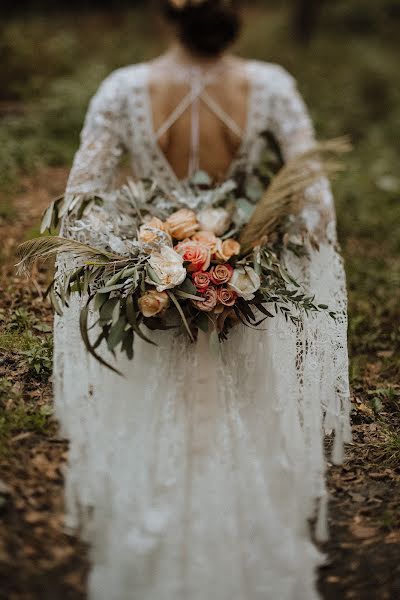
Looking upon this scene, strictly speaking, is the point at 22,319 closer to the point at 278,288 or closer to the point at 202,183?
the point at 202,183

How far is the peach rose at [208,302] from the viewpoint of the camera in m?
2.22

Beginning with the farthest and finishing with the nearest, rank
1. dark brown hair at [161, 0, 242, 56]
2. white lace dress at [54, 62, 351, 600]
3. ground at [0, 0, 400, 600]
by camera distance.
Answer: dark brown hair at [161, 0, 242, 56]
ground at [0, 0, 400, 600]
white lace dress at [54, 62, 351, 600]

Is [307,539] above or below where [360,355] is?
below

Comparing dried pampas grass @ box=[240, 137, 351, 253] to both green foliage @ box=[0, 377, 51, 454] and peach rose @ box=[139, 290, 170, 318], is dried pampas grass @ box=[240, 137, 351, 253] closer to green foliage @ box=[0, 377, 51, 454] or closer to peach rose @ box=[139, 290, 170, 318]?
peach rose @ box=[139, 290, 170, 318]

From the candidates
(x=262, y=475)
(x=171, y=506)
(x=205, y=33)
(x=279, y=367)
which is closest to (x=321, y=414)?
(x=279, y=367)

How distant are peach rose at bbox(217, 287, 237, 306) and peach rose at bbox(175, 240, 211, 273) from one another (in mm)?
101

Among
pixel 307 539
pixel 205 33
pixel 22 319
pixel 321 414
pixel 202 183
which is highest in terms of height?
pixel 205 33

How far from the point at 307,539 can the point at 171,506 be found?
45 cm

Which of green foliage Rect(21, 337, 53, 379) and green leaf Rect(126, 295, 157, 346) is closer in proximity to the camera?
green leaf Rect(126, 295, 157, 346)

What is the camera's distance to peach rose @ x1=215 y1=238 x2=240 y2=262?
2354 mm

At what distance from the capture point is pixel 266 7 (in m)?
9.33

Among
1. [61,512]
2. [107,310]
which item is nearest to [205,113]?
[107,310]

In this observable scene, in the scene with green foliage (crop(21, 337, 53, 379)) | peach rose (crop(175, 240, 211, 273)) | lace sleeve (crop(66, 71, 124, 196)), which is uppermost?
lace sleeve (crop(66, 71, 124, 196))

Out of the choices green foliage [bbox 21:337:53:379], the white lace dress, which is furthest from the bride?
green foliage [bbox 21:337:53:379]
